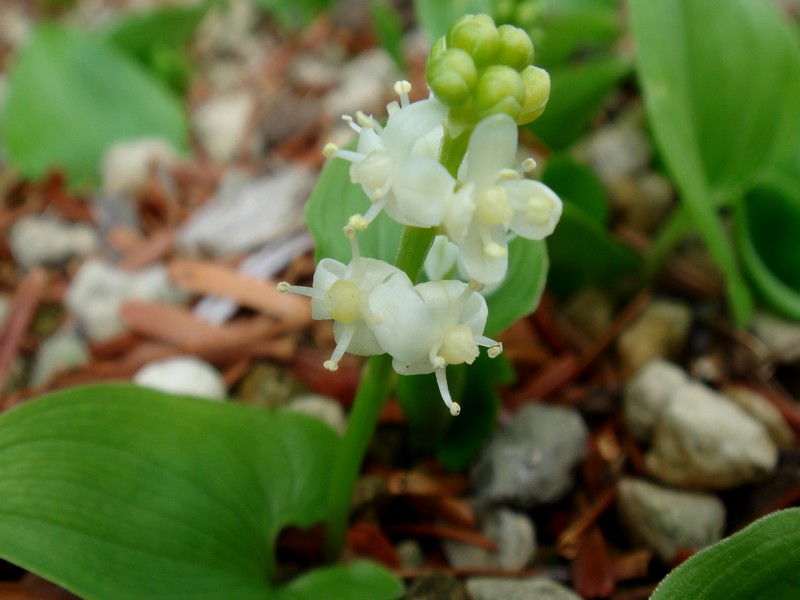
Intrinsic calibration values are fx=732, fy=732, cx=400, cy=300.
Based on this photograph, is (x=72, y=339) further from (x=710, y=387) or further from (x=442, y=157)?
(x=710, y=387)

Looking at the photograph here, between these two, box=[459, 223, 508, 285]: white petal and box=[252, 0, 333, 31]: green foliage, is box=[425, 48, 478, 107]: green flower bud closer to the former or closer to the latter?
box=[459, 223, 508, 285]: white petal

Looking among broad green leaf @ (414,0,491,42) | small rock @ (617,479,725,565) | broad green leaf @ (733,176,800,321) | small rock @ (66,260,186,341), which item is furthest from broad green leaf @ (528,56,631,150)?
small rock @ (66,260,186,341)

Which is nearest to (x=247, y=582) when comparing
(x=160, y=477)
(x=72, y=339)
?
(x=160, y=477)

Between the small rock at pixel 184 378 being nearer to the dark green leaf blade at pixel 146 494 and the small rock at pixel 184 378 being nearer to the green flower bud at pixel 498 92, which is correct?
the dark green leaf blade at pixel 146 494

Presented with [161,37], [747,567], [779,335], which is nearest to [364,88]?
[161,37]

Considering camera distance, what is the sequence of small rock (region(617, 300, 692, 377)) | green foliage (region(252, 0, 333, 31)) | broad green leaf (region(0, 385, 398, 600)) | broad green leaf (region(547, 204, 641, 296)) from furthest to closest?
1. green foliage (region(252, 0, 333, 31))
2. small rock (region(617, 300, 692, 377))
3. broad green leaf (region(547, 204, 641, 296))
4. broad green leaf (region(0, 385, 398, 600))

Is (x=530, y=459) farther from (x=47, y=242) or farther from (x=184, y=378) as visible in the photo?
(x=47, y=242)
